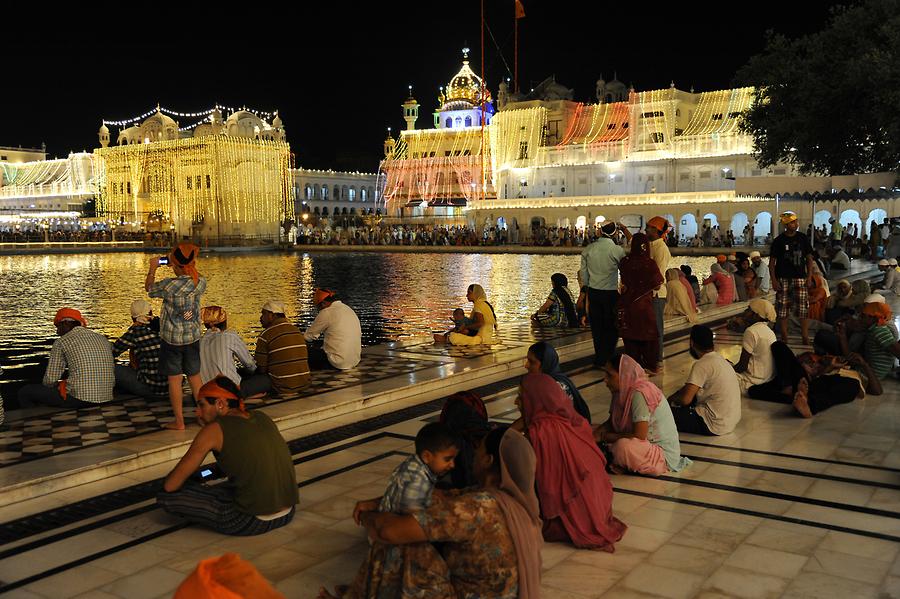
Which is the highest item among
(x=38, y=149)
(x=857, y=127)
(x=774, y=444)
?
(x=38, y=149)

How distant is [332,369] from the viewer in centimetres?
827

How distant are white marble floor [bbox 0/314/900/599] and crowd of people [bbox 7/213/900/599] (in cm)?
18

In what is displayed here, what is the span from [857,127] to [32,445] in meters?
14.9

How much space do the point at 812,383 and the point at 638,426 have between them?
2.61m

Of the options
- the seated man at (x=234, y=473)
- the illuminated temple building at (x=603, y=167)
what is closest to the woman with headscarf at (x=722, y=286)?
the seated man at (x=234, y=473)

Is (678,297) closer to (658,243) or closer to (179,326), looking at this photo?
(658,243)

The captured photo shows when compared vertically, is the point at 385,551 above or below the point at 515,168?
below

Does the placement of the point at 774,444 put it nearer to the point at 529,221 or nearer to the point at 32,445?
the point at 32,445

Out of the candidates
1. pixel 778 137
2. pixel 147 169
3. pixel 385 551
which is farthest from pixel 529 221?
pixel 385 551

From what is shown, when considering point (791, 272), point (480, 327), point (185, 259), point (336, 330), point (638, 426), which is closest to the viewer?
point (638, 426)

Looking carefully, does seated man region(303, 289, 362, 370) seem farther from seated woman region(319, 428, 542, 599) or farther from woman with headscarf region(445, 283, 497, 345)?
seated woman region(319, 428, 542, 599)

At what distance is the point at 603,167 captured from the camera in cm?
5503

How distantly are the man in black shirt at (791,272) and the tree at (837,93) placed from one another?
17.3 feet

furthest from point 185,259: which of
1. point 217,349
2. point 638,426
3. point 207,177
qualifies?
point 207,177
